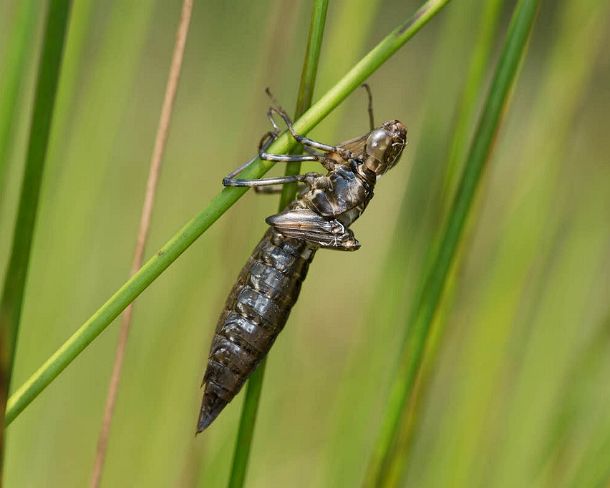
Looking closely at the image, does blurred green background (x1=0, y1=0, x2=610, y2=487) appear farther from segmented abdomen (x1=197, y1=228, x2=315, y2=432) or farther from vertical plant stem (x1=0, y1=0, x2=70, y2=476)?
vertical plant stem (x1=0, y1=0, x2=70, y2=476)

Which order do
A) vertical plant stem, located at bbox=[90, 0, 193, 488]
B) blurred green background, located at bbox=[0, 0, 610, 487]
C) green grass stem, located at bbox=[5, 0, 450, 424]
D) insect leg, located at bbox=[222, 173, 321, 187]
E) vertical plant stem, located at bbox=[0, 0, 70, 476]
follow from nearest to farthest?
1. vertical plant stem, located at bbox=[0, 0, 70, 476]
2. green grass stem, located at bbox=[5, 0, 450, 424]
3. insect leg, located at bbox=[222, 173, 321, 187]
4. vertical plant stem, located at bbox=[90, 0, 193, 488]
5. blurred green background, located at bbox=[0, 0, 610, 487]

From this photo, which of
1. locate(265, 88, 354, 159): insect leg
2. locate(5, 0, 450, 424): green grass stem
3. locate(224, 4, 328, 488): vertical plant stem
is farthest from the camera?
locate(265, 88, 354, 159): insect leg

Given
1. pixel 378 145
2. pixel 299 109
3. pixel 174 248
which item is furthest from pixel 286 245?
pixel 174 248

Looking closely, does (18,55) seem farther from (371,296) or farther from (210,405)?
(371,296)

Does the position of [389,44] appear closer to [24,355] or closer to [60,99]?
[60,99]

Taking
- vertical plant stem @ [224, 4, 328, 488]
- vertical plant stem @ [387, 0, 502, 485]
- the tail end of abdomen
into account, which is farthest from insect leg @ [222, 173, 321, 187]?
the tail end of abdomen

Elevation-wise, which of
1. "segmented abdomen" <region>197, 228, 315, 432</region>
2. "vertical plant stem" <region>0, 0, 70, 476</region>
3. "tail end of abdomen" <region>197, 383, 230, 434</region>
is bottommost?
"tail end of abdomen" <region>197, 383, 230, 434</region>

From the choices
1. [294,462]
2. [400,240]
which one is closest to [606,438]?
[400,240]
